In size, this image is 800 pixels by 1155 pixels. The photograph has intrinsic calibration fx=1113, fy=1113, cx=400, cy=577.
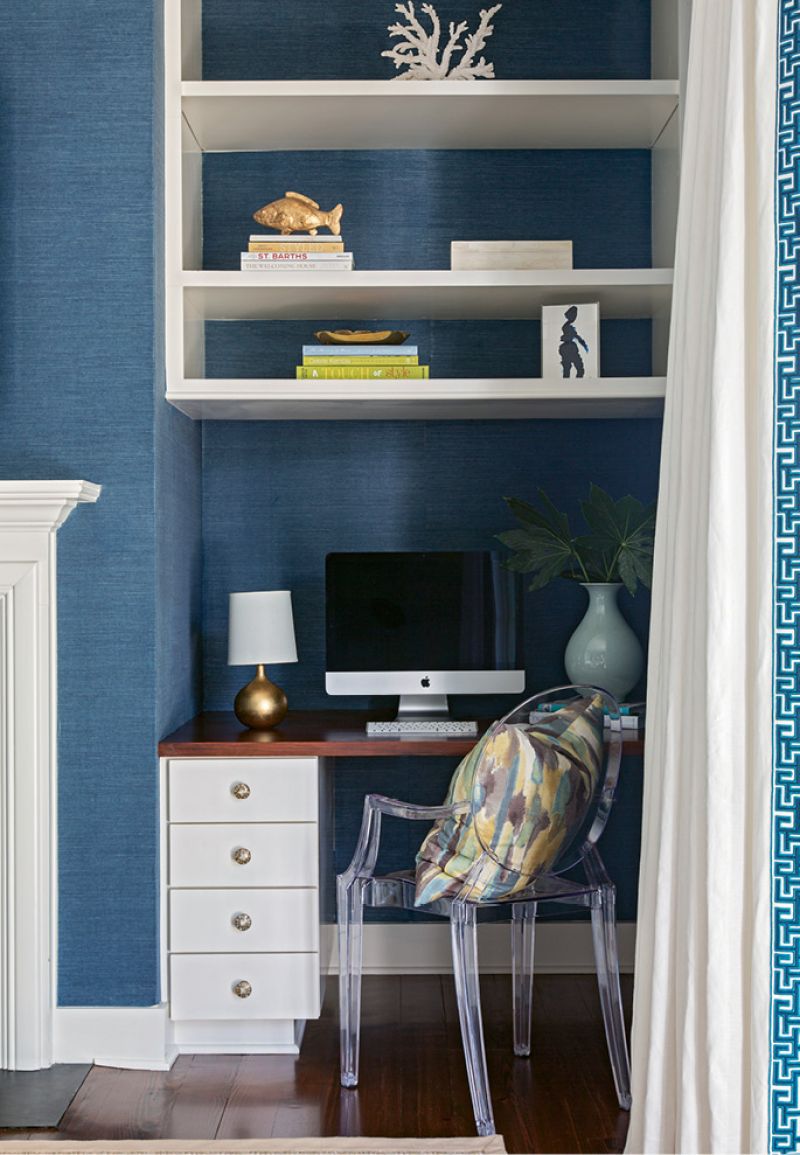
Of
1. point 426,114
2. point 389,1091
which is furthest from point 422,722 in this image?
point 426,114

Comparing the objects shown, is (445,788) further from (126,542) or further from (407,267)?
(407,267)

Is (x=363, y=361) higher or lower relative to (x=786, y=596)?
higher

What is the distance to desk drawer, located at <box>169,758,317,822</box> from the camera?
8.84 ft

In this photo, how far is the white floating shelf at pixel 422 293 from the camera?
282 centimetres

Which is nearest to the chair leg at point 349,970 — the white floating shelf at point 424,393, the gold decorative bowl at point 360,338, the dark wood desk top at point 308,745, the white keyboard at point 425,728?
the dark wood desk top at point 308,745

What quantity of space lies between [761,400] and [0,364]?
181 centimetres

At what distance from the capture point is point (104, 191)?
266cm

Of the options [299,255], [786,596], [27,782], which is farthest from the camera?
[299,255]

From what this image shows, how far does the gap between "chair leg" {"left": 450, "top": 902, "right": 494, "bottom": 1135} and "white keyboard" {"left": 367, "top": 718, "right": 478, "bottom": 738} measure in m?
0.53

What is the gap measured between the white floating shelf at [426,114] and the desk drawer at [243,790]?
5.48 feet

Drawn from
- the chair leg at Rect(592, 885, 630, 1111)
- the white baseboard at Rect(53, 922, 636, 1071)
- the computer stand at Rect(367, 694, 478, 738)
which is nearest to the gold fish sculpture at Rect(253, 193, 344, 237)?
the computer stand at Rect(367, 694, 478, 738)

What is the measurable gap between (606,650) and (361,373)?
0.96 m

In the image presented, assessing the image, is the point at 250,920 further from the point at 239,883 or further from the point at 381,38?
the point at 381,38

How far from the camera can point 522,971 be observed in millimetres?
2730
